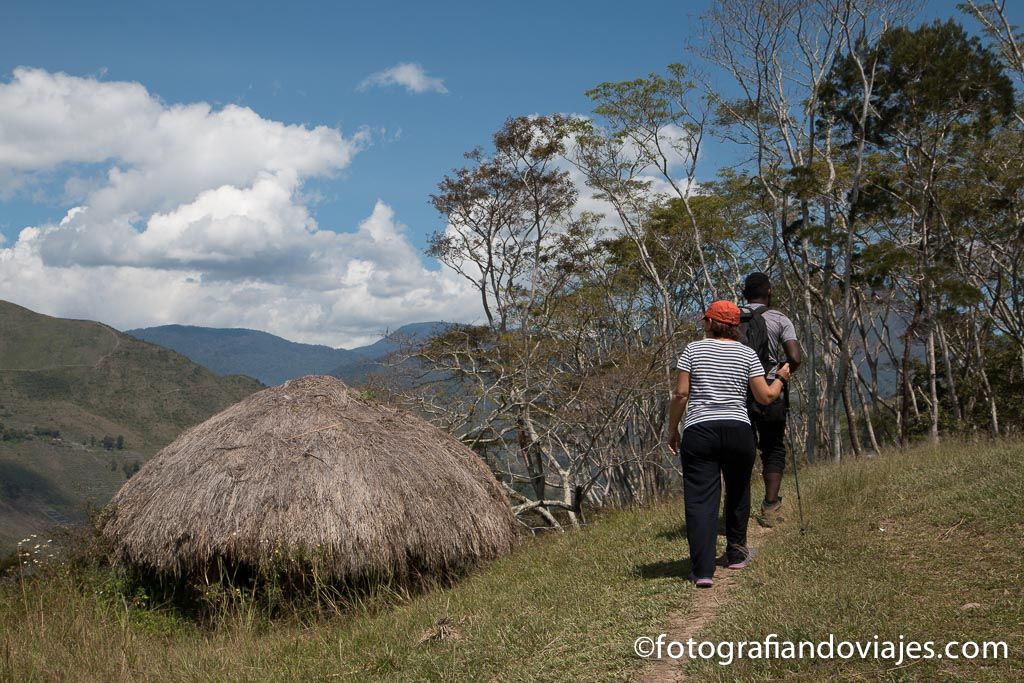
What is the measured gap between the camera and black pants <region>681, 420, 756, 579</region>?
4.71m

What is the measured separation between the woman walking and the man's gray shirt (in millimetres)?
1025

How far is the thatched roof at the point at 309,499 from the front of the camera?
802 cm

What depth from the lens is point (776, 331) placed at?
5.94 metres

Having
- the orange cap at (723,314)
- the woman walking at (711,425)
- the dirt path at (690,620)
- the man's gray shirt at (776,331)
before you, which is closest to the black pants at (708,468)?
the woman walking at (711,425)

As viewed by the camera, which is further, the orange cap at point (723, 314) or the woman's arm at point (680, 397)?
the orange cap at point (723, 314)

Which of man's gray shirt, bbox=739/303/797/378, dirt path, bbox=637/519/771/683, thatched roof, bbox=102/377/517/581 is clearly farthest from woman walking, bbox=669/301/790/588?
thatched roof, bbox=102/377/517/581

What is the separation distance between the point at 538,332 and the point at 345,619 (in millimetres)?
14042

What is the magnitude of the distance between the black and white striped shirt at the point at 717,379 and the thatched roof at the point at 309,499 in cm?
441

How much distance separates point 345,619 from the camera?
678cm

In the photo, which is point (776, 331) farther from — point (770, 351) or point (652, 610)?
point (652, 610)

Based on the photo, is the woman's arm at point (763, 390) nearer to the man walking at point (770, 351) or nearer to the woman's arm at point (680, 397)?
the woman's arm at point (680, 397)

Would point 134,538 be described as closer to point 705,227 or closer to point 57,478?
point 705,227

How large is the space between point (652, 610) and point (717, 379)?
138cm

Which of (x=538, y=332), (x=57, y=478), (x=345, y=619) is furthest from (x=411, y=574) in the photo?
(x=57, y=478)
